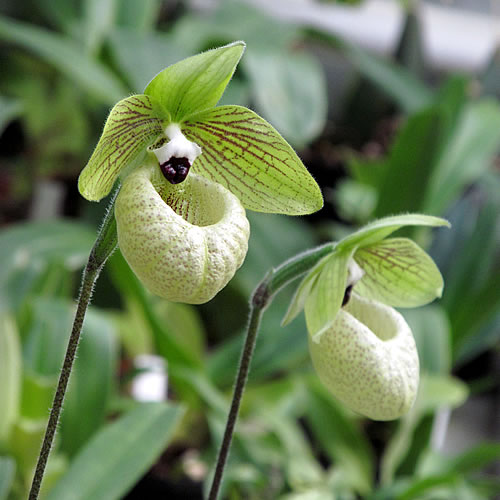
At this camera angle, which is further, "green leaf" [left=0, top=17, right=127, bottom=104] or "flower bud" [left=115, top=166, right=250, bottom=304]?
"green leaf" [left=0, top=17, right=127, bottom=104]

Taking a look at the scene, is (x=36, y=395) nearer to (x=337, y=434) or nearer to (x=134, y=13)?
(x=337, y=434)

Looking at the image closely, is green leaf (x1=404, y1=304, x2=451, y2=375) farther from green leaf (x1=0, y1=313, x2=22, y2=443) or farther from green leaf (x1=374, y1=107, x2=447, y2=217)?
green leaf (x1=0, y1=313, x2=22, y2=443)

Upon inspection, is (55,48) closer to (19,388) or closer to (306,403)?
(19,388)

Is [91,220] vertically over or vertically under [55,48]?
under

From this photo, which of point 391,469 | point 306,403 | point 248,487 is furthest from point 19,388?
point 391,469

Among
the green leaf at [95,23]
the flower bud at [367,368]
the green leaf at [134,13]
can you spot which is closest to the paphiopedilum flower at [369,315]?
the flower bud at [367,368]

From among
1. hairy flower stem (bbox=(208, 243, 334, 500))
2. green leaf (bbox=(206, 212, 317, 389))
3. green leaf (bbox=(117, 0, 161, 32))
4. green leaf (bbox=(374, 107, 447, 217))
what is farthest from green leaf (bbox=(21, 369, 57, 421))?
green leaf (bbox=(117, 0, 161, 32))

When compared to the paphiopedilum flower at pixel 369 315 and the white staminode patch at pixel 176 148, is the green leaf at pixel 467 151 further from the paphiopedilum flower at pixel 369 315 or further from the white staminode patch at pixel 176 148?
the white staminode patch at pixel 176 148
